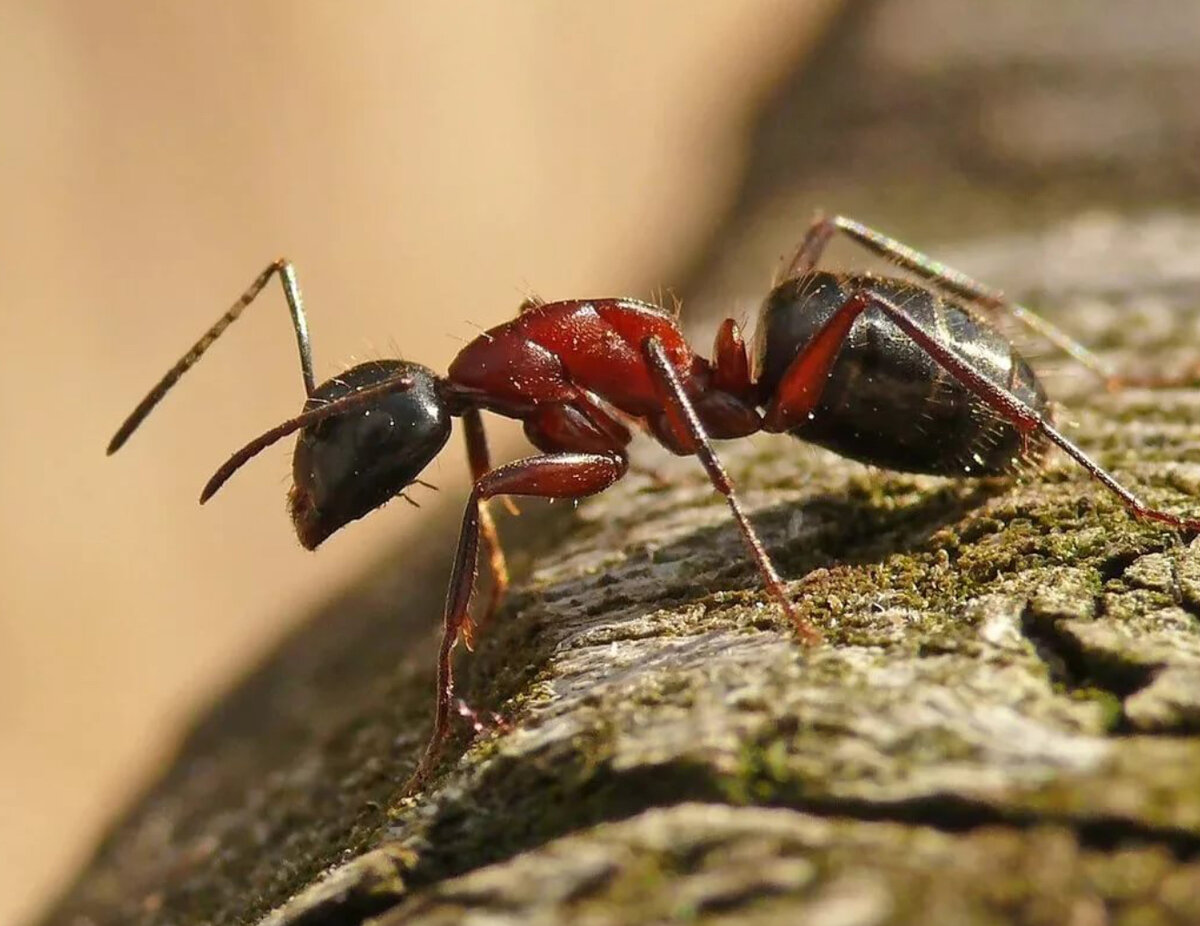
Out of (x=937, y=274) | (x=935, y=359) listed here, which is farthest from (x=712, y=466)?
(x=937, y=274)

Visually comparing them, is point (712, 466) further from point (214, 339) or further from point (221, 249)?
point (221, 249)

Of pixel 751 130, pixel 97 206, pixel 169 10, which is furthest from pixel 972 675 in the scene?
pixel 169 10

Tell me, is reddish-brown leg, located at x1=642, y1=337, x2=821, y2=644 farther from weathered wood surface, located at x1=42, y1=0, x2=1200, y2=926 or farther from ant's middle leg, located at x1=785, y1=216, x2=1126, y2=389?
ant's middle leg, located at x1=785, y1=216, x2=1126, y2=389

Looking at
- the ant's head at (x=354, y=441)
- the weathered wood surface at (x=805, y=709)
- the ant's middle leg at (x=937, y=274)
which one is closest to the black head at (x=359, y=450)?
the ant's head at (x=354, y=441)

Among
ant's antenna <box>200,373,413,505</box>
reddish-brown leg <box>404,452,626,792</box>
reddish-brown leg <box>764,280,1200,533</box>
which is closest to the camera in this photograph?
reddish-brown leg <box>404,452,626,792</box>

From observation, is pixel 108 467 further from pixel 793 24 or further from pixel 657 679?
pixel 657 679

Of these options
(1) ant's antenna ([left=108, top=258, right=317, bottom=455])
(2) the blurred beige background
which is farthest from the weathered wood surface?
(2) the blurred beige background
